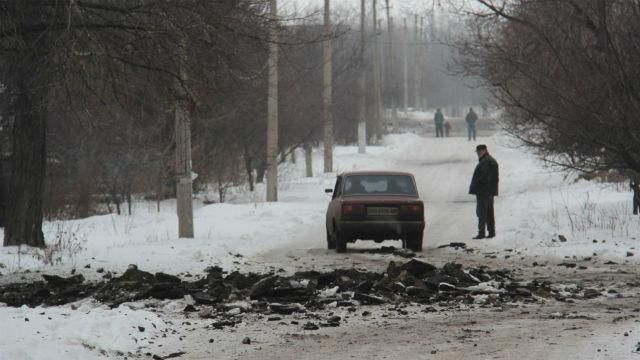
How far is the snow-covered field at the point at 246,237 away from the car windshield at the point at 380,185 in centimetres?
121

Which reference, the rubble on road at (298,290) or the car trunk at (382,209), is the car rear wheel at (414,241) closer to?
the car trunk at (382,209)

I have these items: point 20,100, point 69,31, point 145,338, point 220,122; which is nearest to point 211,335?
point 145,338

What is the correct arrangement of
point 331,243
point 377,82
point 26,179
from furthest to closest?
point 377,82 < point 331,243 < point 26,179

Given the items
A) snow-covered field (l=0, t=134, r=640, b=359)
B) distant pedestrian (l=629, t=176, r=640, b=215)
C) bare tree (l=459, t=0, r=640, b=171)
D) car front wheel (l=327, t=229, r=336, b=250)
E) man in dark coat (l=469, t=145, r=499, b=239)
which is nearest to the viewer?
snow-covered field (l=0, t=134, r=640, b=359)

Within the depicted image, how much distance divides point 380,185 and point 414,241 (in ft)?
4.64

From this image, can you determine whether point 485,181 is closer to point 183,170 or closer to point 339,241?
point 339,241

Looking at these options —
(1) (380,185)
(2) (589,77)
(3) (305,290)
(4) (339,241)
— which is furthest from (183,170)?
(2) (589,77)

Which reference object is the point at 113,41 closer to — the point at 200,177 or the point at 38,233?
the point at 38,233

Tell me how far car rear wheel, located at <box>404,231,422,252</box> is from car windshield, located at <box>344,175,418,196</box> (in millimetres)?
965

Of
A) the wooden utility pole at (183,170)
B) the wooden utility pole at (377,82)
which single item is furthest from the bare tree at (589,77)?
the wooden utility pole at (377,82)

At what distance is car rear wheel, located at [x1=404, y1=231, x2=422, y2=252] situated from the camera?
55.2ft

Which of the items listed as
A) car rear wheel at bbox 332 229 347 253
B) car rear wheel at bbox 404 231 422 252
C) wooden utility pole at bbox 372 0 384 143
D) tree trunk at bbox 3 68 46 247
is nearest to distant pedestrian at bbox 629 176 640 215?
car rear wheel at bbox 404 231 422 252

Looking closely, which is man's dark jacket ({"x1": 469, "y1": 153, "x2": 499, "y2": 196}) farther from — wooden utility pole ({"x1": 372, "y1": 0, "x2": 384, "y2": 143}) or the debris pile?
wooden utility pole ({"x1": 372, "y1": 0, "x2": 384, "y2": 143})

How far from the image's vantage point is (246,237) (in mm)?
19297
